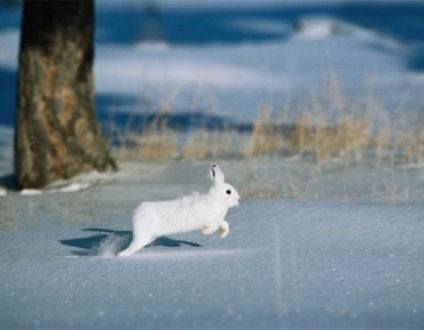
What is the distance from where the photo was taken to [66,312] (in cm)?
387

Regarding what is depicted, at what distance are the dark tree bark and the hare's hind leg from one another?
2.72 m

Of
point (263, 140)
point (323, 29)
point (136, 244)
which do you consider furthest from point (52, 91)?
point (323, 29)

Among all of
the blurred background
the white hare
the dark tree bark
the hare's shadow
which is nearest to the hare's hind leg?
the white hare

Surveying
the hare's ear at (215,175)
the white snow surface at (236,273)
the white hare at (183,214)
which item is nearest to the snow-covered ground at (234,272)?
the white snow surface at (236,273)

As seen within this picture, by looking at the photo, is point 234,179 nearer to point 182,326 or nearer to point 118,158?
point 118,158

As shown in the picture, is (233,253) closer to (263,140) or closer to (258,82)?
(263,140)

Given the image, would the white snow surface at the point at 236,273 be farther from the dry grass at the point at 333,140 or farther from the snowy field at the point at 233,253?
the dry grass at the point at 333,140

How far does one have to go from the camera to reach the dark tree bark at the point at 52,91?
7102 millimetres

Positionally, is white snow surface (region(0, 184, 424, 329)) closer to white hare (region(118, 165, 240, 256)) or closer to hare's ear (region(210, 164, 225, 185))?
white hare (region(118, 165, 240, 256))

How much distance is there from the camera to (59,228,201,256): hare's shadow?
4824mm

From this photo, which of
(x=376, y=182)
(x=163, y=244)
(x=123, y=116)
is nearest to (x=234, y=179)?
(x=376, y=182)

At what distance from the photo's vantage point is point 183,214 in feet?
14.7

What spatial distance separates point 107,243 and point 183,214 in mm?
636

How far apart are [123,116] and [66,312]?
841 cm
